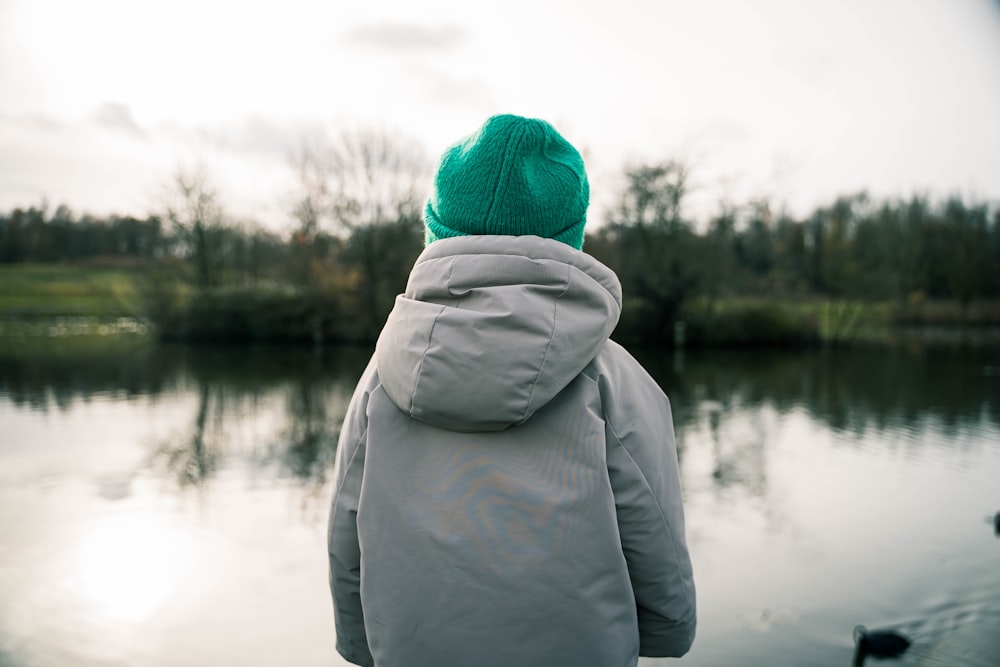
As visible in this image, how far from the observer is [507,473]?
128 cm

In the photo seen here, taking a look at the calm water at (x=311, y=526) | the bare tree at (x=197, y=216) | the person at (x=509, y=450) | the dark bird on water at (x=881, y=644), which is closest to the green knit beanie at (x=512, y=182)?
the person at (x=509, y=450)

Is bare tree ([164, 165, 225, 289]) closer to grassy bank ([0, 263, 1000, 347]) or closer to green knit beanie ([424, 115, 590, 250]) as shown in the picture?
grassy bank ([0, 263, 1000, 347])

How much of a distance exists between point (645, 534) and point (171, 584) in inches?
156

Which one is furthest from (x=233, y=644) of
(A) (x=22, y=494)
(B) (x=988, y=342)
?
(B) (x=988, y=342)

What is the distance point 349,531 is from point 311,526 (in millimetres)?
4337

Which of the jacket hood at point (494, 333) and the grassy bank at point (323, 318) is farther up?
the jacket hood at point (494, 333)

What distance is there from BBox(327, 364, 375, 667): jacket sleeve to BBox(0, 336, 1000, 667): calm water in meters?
2.28

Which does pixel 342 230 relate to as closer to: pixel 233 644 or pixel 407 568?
pixel 233 644

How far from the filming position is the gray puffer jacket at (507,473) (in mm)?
1241

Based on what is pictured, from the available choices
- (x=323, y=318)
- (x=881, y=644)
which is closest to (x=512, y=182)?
(x=881, y=644)

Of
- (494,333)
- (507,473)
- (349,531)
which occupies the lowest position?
(349,531)

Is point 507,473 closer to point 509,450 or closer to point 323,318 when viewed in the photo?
point 509,450

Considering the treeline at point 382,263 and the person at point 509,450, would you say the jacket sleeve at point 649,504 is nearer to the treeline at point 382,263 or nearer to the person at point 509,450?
the person at point 509,450

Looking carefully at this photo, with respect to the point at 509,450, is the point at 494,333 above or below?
above
